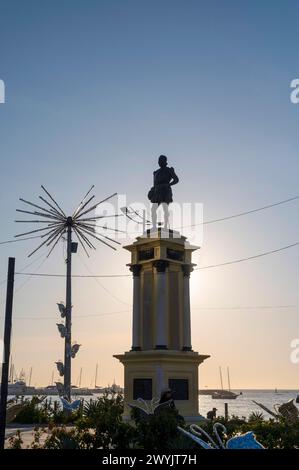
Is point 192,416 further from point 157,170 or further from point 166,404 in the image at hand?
point 157,170

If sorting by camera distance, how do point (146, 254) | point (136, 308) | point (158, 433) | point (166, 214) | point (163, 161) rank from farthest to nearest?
point (163, 161), point (166, 214), point (146, 254), point (136, 308), point (158, 433)

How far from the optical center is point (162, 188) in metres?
23.4

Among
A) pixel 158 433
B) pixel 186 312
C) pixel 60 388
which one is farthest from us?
pixel 60 388

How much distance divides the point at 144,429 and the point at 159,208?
1315cm

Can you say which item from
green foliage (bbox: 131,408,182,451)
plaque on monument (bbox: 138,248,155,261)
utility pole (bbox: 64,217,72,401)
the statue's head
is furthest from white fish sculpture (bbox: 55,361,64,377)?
green foliage (bbox: 131,408,182,451)

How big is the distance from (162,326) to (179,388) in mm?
2493

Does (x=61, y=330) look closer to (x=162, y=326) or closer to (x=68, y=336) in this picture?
(x=68, y=336)

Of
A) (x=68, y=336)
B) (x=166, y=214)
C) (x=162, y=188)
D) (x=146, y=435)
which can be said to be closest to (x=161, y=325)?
(x=166, y=214)

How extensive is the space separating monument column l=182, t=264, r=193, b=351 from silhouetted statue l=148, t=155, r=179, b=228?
2308 mm

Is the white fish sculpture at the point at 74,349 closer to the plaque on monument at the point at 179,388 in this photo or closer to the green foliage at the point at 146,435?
the plaque on monument at the point at 179,388

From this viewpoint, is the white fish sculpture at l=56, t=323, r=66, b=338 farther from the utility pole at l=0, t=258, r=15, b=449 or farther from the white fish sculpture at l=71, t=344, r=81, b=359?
the utility pole at l=0, t=258, r=15, b=449

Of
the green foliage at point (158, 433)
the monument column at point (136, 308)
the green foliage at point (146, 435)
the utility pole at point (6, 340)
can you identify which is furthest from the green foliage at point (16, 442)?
the monument column at point (136, 308)

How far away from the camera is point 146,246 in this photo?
22.2 m

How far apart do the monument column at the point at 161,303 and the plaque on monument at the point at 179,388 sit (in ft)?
4.62
